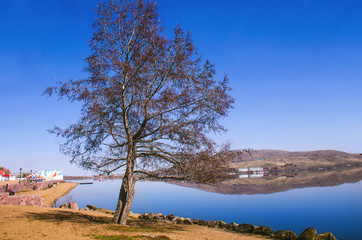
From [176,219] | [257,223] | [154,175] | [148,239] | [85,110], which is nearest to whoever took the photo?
[148,239]

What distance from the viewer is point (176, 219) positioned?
20.7 meters

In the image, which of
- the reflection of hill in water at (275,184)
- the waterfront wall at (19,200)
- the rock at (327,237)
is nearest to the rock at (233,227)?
the rock at (327,237)

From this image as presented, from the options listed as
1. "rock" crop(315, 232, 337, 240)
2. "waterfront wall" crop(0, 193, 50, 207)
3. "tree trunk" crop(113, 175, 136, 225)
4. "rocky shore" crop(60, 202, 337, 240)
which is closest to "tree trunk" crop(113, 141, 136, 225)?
"tree trunk" crop(113, 175, 136, 225)

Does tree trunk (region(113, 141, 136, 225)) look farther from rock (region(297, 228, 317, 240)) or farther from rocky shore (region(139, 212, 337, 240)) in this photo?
rock (region(297, 228, 317, 240))

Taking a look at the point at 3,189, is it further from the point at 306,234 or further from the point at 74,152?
the point at 306,234

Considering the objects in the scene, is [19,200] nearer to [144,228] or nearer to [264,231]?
[144,228]

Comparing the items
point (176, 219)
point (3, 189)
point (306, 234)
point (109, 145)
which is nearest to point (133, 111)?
point (109, 145)

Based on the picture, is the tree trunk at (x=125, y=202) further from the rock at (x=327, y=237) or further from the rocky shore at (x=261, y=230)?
the rock at (x=327, y=237)

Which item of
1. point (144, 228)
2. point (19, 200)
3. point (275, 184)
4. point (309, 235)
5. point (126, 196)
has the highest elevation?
point (126, 196)

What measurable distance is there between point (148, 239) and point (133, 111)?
7611 millimetres

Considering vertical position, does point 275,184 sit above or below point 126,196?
below

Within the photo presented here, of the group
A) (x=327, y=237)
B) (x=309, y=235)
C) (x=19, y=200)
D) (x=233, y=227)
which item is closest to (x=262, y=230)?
(x=233, y=227)

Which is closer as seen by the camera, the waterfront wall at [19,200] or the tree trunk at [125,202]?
the tree trunk at [125,202]

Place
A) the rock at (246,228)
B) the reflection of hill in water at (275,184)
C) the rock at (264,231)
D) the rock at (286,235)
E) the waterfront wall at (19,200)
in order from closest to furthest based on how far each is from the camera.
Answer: the rock at (286,235)
the rock at (264,231)
the rock at (246,228)
the waterfront wall at (19,200)
the reflection of hill in water at (275,184)
